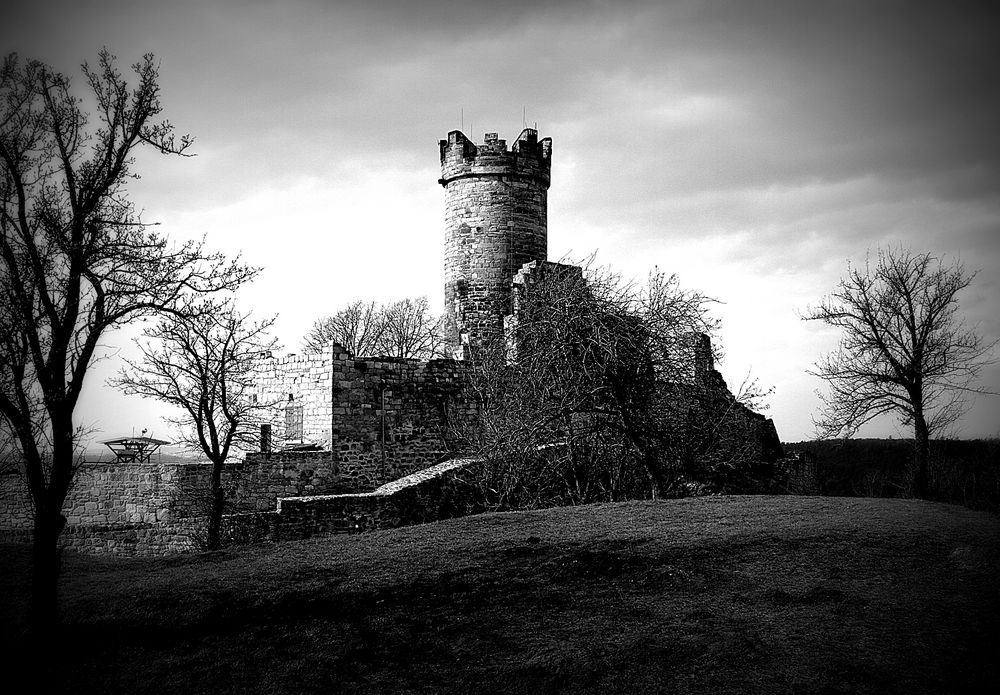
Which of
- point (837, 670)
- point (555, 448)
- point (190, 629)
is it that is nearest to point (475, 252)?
point (555, 448)

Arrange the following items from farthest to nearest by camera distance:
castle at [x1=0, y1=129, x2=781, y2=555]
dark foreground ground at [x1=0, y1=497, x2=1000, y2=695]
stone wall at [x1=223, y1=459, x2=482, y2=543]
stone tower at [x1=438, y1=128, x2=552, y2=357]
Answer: stone tower at [x1=438, y1=128, x2=552, y2=357] → castle at [x1=0, y1=129, x2=781, y2=555] → stone wall at [x1=223, y1=459, x2=482, y2=543] → dark foreground ground at [x1=0, y1=497, x2=1000, y2=695]

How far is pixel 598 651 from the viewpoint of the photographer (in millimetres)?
7621

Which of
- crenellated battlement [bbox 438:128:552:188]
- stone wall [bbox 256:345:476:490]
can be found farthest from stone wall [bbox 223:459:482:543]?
crenellated battlement [bbox 438:128:552:188]

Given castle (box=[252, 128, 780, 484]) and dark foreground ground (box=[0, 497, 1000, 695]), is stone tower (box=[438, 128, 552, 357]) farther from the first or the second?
dark foreground ground (box=[0, 497, 1000, 695])

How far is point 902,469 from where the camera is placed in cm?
2962

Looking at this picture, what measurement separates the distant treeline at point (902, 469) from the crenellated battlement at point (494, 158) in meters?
13.7

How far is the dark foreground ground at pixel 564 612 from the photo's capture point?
23.7ft

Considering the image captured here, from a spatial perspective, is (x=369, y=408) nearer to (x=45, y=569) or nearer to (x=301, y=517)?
(x=301, y=517)

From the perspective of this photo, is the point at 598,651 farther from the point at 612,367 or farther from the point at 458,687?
the point at 612,367

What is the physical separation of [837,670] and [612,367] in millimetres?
9073

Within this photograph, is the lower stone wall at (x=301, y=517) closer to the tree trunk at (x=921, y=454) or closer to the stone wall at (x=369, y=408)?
the stone wall at (x=369, y=408)

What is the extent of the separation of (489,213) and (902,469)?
17.9 m

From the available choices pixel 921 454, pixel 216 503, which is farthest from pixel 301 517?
pixel 921 454

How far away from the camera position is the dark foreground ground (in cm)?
723
